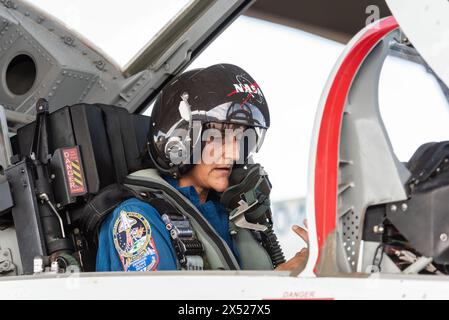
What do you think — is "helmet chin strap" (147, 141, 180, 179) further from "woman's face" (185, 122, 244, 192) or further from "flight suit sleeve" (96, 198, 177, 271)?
"flight suit sleeve" (96, 198, 177, 271)

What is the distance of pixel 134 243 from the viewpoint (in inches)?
88.9

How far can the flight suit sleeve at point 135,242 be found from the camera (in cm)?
222

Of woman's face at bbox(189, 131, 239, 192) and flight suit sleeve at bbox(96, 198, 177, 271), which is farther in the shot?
woman's face at bbox(189, 131, 239, 192)

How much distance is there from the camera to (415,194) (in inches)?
62.2

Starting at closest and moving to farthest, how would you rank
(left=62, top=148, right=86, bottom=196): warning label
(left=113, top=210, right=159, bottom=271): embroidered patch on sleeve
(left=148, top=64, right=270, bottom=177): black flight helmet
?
1. (left=113, top=210, right=159, bottom=271): embroidered patch on sleeve
2. (left=148, top=64, right=270, bottom=177): black flight helmet
3. (left=62, top=148, right=86, bottom=196): warning label

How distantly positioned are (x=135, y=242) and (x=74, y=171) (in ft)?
1.45

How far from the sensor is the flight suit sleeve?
2223 mm

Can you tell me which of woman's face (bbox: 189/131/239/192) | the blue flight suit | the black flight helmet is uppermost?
the black flight helmet

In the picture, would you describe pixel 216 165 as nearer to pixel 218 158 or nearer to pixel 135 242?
pixel 218 158

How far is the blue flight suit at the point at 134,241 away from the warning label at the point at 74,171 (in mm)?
171

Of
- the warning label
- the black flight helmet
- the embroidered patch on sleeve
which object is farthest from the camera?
the warning label

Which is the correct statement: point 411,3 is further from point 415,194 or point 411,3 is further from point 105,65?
point 105,65

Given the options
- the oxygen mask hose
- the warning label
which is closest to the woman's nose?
the oxygen mask hose
